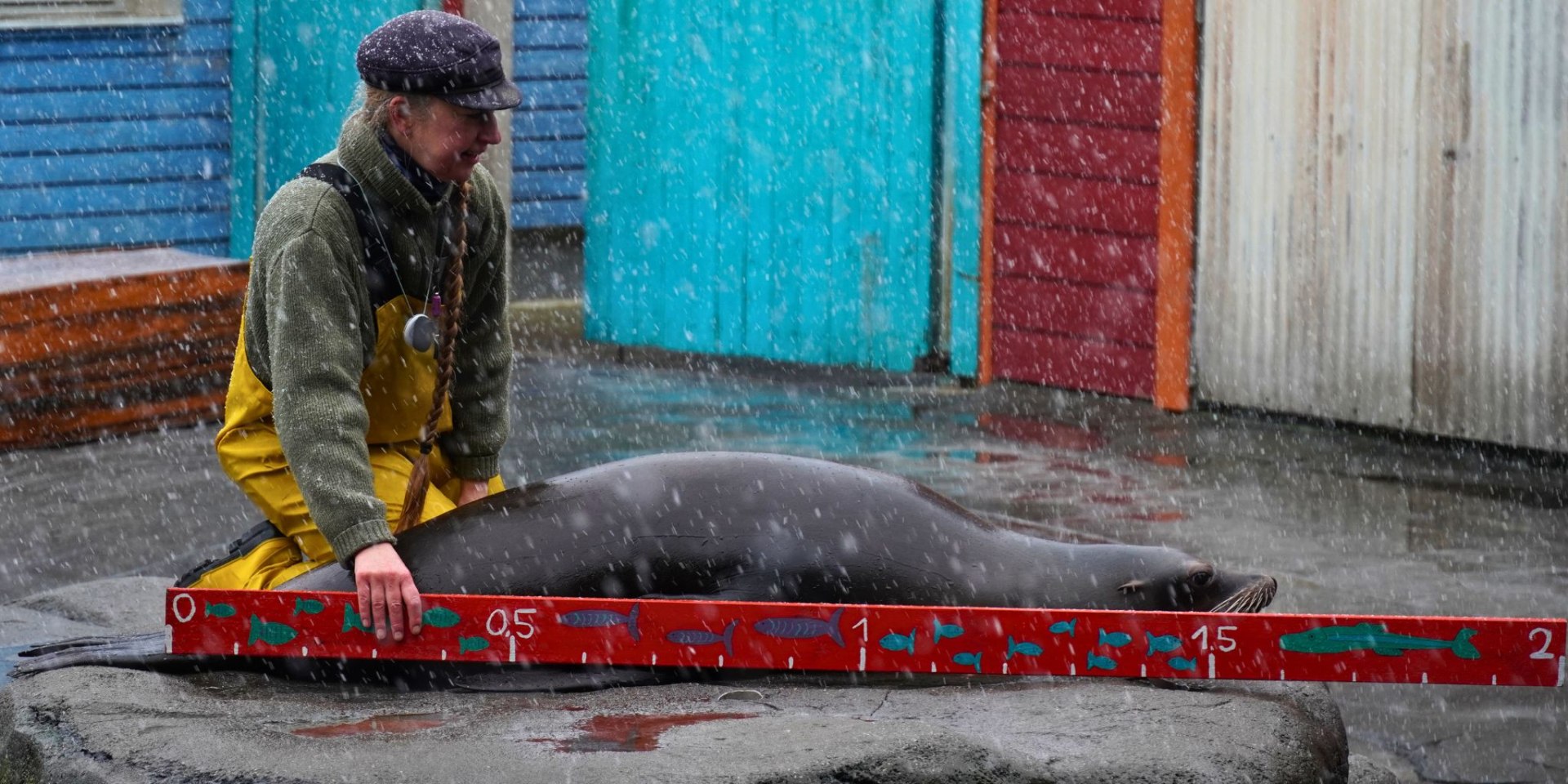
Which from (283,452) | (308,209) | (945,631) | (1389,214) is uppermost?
(308,209)

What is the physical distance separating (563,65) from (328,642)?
36.6 ft

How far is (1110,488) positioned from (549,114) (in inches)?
311

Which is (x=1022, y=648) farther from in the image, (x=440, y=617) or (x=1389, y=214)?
(x=1389, y=214)

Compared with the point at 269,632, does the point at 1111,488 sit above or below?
below

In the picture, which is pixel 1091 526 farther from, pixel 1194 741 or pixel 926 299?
pixel 1194 741

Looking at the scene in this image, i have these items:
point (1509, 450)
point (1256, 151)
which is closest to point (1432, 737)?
point (1509, 450)

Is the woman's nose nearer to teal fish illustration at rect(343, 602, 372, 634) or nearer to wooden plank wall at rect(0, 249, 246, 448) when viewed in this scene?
teal fish illustration at rect(343, 602, 372, 634)

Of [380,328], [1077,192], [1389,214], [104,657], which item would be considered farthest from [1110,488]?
[104,657]

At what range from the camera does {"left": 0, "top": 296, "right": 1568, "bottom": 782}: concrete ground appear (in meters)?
5.10

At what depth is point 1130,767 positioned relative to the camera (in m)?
3.11

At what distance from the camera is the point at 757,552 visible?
368 cm

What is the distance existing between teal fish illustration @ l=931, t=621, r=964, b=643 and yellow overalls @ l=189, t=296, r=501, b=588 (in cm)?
109

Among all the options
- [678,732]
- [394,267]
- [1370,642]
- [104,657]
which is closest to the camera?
[678,732]

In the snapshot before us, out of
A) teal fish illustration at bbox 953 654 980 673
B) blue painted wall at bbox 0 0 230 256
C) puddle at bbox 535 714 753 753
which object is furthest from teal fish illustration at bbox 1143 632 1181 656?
blue painted wall at bbox 0 0 230 256
